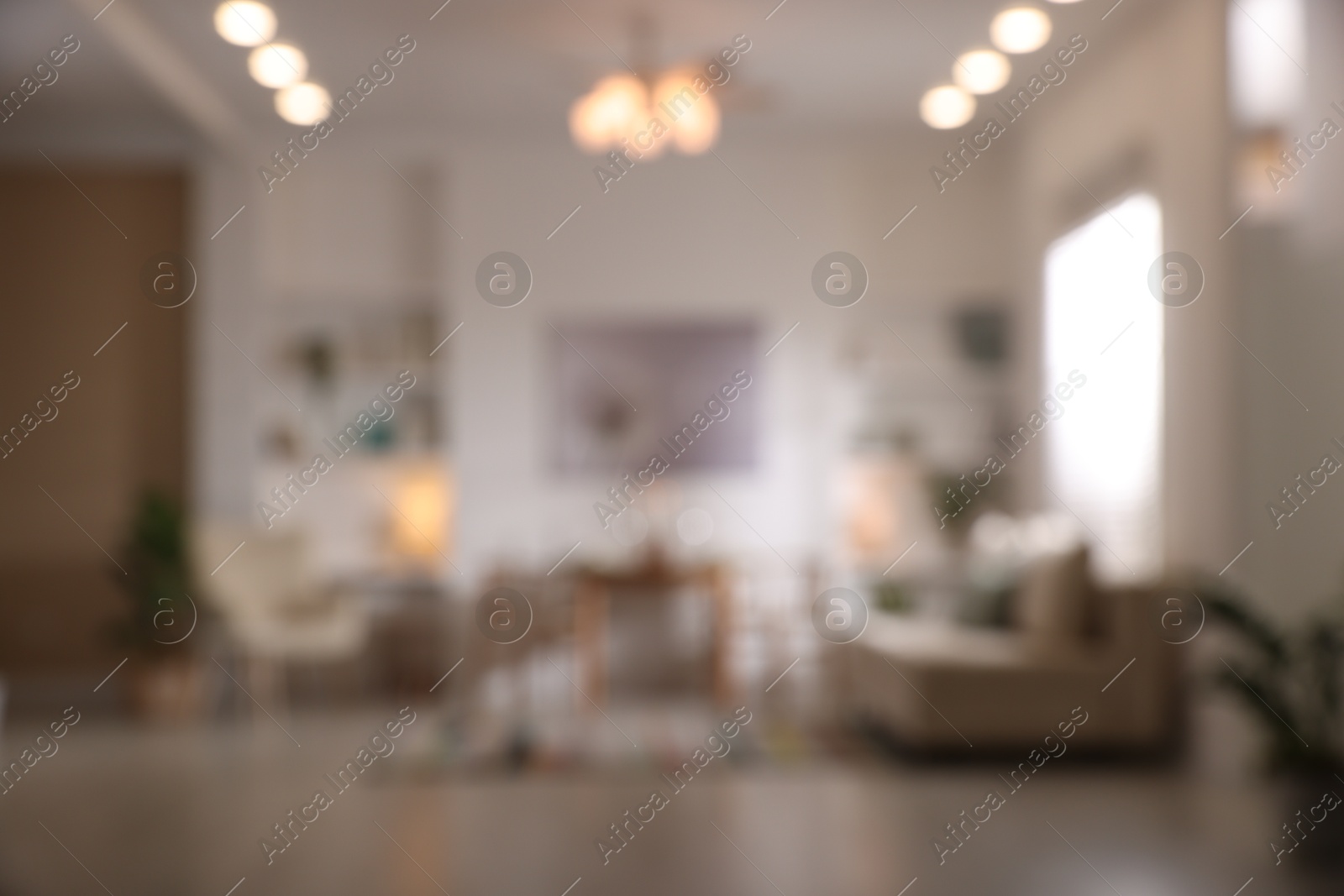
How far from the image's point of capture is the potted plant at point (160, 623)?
532cm

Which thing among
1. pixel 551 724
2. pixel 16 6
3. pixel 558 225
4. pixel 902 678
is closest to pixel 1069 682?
pixel 902 678

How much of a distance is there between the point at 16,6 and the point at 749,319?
3719mm

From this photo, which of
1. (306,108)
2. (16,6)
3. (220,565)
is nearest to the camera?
(16,6)

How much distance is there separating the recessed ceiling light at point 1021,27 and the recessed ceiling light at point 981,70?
13cm

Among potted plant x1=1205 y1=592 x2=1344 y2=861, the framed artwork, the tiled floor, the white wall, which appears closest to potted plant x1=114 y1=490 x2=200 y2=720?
the tiled floor

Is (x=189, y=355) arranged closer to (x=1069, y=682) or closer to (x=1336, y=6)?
(x=1069, y=682)

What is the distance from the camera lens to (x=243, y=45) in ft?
15.8

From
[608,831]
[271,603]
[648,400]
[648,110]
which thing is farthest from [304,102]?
[608,831]

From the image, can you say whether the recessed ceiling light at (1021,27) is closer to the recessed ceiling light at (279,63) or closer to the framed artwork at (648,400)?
the framed artwork at (648,400)

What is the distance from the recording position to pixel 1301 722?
11.0ft

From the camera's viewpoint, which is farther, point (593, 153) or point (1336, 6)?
point (593, 153)

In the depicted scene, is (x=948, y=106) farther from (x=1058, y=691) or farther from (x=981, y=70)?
(x=1058, y=691)

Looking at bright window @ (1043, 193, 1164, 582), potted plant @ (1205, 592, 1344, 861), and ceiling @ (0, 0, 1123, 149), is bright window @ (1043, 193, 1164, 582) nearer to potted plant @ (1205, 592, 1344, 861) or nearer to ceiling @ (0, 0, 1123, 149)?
ceiling @ (0, 0, 1123, 149)

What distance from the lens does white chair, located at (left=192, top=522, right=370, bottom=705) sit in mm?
5238
